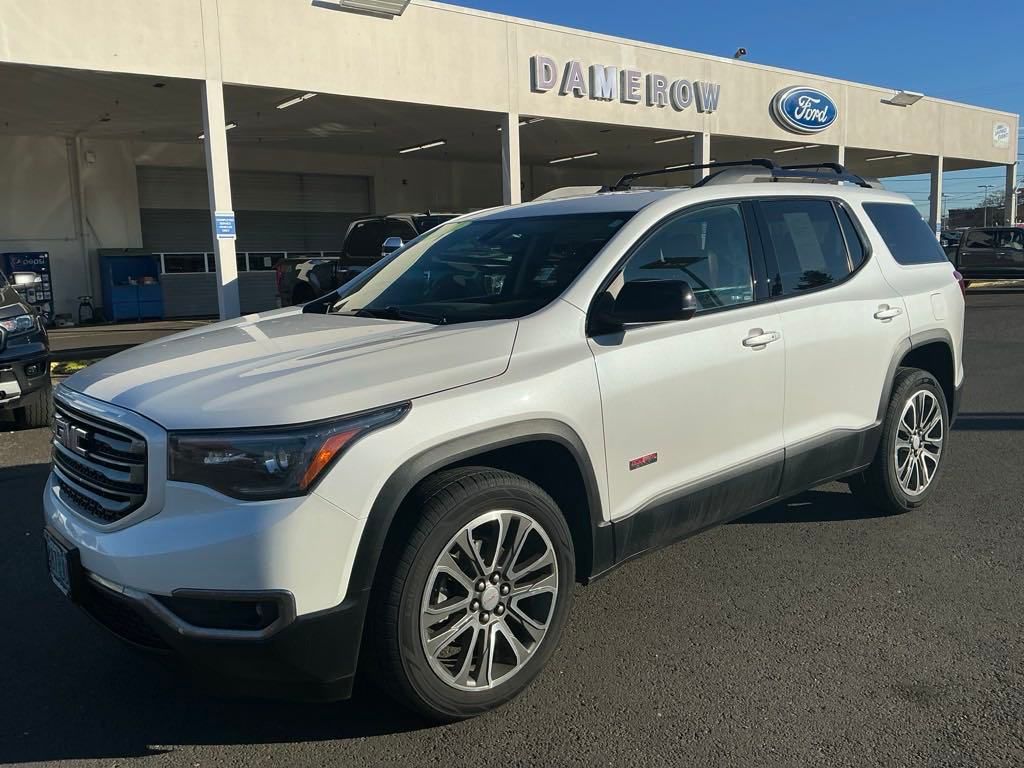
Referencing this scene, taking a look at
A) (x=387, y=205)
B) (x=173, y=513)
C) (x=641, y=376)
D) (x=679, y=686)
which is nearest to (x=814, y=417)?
(x=641, y=376)

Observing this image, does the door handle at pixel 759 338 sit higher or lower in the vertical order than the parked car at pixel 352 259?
lower

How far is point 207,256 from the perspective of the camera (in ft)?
76.1

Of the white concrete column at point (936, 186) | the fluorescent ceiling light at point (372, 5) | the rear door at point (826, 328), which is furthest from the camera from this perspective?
the white concrete column at point (936, 186)

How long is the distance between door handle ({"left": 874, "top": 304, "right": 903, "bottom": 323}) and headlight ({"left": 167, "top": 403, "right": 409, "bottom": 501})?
325 cm

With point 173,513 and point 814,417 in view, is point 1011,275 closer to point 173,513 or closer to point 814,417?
point 814,417

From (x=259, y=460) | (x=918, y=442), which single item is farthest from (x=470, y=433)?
(x=918, y=442)

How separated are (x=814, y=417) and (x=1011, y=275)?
2128cm

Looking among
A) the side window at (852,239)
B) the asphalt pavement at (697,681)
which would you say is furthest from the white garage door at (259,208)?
the side window at (852,239)

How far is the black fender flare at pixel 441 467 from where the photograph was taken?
253 cm

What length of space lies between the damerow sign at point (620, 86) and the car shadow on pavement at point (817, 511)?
13070mm

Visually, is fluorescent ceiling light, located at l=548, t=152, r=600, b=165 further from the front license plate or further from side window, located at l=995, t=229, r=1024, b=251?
the front license plate

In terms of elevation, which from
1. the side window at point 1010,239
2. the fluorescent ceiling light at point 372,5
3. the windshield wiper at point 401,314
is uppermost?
the fluorescent ceiling light at point 372,5

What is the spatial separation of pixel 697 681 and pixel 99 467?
7.35ft

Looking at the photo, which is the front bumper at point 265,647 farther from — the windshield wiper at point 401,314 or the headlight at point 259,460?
the windshield wiper at point 401,314
